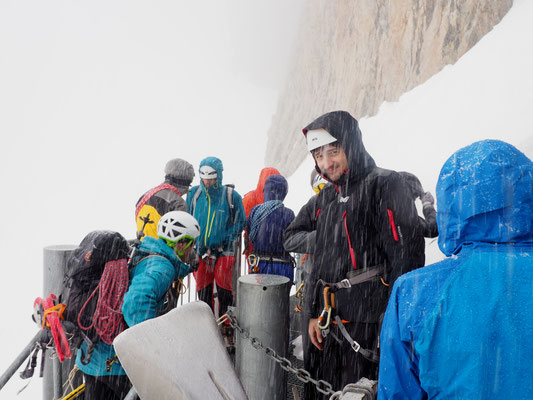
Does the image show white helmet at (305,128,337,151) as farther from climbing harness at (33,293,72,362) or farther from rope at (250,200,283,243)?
climbing harness at (33,293,72,362)

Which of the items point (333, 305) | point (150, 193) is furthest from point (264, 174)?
point (333, 305)

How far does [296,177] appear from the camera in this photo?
1923 centimetres

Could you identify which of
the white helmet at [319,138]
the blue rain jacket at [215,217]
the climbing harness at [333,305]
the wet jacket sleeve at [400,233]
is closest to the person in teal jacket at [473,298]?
the wet jacket sleeve at [400,233]

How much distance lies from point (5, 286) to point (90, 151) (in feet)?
330

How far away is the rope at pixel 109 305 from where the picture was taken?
2.57m

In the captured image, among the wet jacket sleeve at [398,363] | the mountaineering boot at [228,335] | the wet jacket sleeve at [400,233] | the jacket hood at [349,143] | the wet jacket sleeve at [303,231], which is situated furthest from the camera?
the mountaineering boot at [228,335]

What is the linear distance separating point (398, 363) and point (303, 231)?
1762mm

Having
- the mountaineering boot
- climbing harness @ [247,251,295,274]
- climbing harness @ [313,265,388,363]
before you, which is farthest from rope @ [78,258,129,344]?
climbing harness @ [247,251,295,274]

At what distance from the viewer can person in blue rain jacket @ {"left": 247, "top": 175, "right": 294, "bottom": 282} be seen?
4195 mm

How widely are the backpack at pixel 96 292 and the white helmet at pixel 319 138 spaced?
1.57 m

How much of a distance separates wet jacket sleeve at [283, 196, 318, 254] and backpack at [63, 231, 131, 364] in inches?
50.1

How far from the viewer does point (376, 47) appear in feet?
61.5

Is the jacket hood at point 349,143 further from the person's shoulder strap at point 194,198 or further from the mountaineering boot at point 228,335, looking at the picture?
the person's shoulder strap at point 194,198

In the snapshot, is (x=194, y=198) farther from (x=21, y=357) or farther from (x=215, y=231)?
(x=21, y=357)
